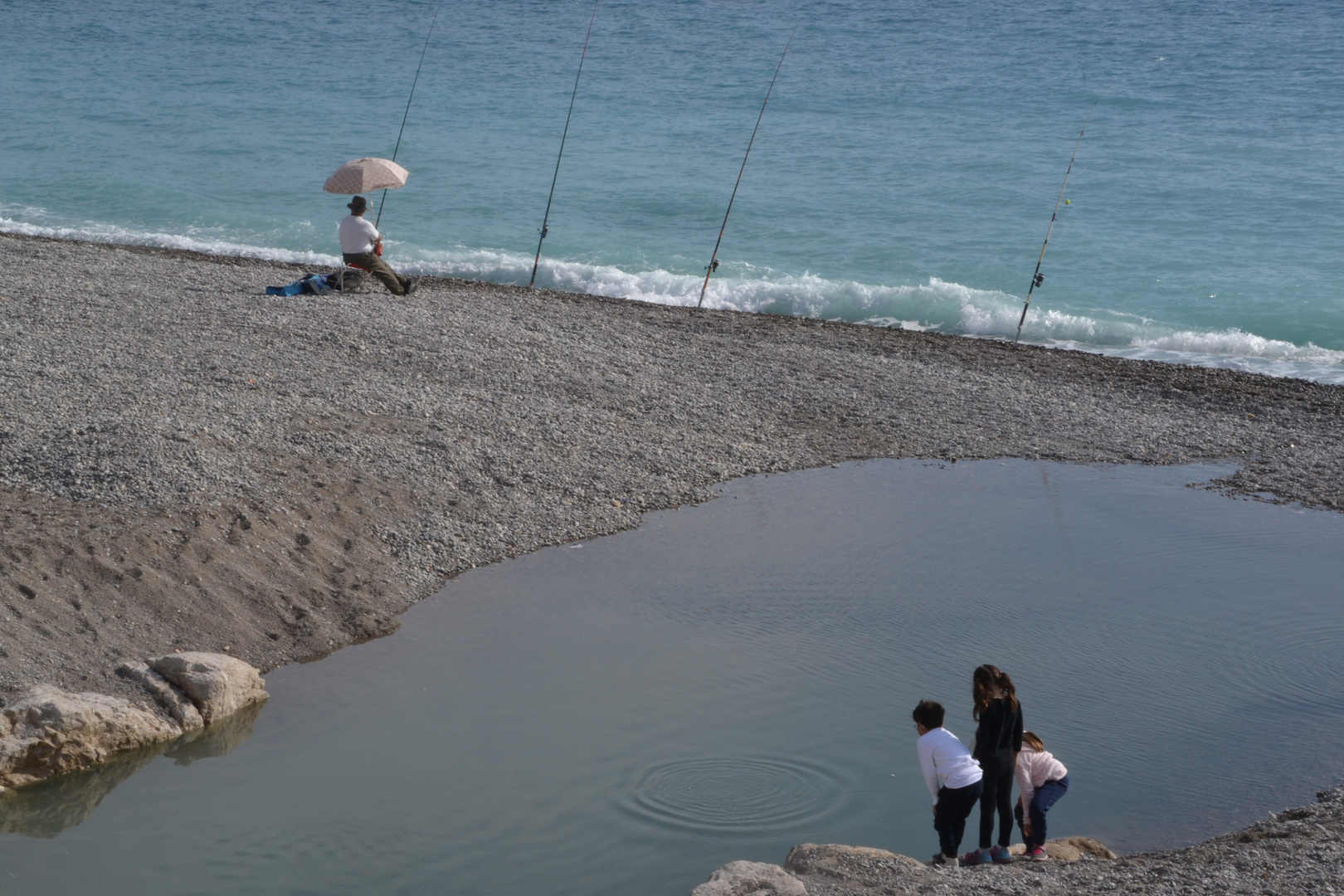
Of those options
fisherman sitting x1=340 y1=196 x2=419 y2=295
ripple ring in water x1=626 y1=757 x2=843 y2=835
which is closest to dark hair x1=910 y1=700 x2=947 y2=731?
ripple ring in water x1=626 y1=757 x2=843 y2=835

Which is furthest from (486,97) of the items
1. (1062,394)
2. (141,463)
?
(141,463)

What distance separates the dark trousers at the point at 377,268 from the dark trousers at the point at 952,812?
37.7 feet

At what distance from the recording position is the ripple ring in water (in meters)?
5.77

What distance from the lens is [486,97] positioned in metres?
36.8

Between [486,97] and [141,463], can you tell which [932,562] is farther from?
[486,97]

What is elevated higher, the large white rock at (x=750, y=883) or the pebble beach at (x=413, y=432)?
the pebble beach at (x=413, y=432)

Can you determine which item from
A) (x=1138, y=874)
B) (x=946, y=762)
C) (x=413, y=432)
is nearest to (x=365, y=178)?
Result: (x=413, y=432)

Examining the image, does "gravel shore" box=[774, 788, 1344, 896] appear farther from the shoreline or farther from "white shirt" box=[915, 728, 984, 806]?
"white shirt" box=[915, 728, 984, 806]

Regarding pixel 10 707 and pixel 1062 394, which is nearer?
pixel 10 707

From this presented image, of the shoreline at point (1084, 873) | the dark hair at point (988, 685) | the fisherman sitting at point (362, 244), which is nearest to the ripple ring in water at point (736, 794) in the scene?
the shoreline at point (1084, 873)

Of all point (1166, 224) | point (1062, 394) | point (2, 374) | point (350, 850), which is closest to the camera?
point (350, 850)

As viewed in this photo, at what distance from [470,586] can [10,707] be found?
3.11 m

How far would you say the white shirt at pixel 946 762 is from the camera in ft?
17.1

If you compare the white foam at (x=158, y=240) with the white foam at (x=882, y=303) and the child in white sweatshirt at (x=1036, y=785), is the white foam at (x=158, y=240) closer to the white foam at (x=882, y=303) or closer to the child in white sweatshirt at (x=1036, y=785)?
the white foam at (x=882, y=303)
